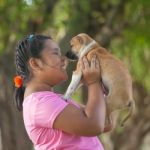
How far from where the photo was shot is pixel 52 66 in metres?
3.06

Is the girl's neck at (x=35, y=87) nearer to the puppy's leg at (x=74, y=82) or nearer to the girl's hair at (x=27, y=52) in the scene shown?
the girl's hair at (x=27, y=52)

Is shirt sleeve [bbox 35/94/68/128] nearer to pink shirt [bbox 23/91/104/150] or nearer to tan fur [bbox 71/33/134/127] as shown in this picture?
pink shirt [bbox 23/91/104/150]

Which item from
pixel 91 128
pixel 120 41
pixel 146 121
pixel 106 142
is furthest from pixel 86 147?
pixel 106 142

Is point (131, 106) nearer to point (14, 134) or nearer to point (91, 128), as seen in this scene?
point (91, 128)

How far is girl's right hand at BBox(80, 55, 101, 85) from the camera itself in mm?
3037

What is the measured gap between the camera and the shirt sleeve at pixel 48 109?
2.89 m

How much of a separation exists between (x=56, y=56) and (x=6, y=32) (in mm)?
6042

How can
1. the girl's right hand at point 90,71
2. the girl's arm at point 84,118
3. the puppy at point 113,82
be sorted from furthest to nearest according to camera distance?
1. the puppy at point 113,82
2. the girl's right hand at point 90,71
3. the girl's arm at point 84,118

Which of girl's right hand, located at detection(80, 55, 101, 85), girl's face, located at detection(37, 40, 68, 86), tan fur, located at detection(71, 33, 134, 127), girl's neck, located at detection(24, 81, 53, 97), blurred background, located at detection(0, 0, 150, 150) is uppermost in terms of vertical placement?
girl's face, located at detection(37, 40, 68, 86)

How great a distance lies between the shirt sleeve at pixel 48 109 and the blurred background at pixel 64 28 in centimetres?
483

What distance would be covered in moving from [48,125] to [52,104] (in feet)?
0.31

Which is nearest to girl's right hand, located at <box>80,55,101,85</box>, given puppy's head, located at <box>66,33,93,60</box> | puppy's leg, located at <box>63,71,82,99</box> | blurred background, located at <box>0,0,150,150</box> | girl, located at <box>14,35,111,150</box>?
girl, located at <box>14,35,111,150</box>

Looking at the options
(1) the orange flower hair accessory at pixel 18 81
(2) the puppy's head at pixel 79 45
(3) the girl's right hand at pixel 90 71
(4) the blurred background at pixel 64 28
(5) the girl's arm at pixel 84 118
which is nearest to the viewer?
Result: (5) the girl's arm at pixel 84 118

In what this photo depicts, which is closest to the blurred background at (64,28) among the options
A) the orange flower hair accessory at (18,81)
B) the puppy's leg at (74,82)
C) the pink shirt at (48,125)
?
the puppy's leg at (74,82)
